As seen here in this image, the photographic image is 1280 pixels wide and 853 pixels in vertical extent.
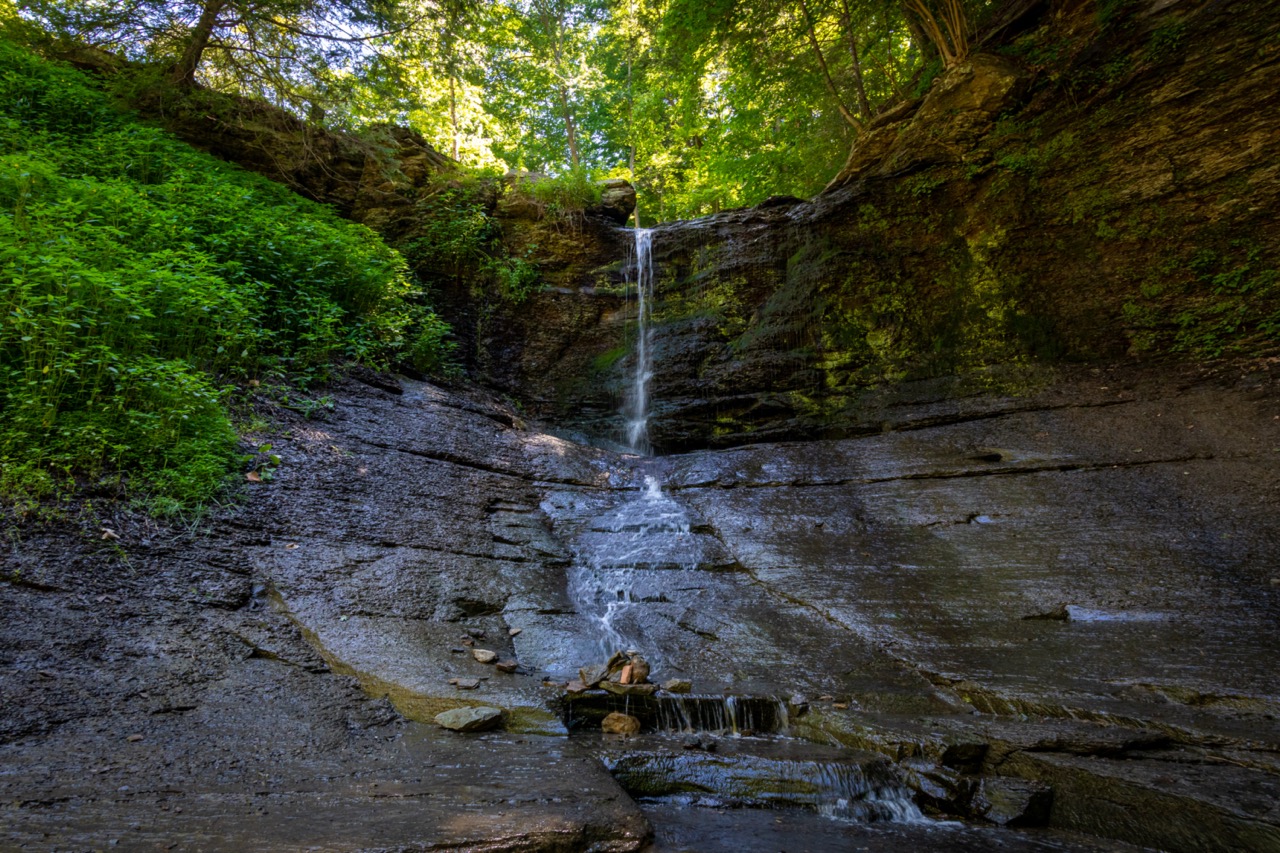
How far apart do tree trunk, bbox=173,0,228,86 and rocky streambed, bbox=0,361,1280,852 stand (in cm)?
672

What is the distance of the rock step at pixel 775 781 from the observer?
308 cm

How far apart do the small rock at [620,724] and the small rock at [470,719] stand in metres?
0.67

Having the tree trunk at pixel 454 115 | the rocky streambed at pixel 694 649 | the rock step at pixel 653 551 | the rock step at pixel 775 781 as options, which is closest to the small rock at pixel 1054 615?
the rocky streambed at pixel 694 649

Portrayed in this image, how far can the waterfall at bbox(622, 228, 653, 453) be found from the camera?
10.1 m

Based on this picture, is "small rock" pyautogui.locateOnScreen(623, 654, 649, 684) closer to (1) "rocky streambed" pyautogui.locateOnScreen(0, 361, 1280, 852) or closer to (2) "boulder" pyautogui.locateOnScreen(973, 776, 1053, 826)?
(1) "rocky streambed" pyautogui.locateOnScreen(0, 361, 1280, 852)

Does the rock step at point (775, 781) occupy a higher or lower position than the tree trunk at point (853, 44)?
lower

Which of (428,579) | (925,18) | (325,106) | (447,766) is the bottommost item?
(447,766)

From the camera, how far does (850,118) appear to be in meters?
11.5

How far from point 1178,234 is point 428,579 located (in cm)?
972

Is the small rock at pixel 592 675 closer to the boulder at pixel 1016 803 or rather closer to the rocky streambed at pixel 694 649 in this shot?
the rocky streambed at pixel 694 649

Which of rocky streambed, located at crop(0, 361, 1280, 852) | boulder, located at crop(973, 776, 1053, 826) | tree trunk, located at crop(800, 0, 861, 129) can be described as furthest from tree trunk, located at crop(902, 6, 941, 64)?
boulder, located at crop(973, 776, 1053, 826)

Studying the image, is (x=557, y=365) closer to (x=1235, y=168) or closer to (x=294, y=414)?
(x=294, y=414)

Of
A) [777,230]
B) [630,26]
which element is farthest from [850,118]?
[630,26]

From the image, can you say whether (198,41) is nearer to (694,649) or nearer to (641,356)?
(641,356)
